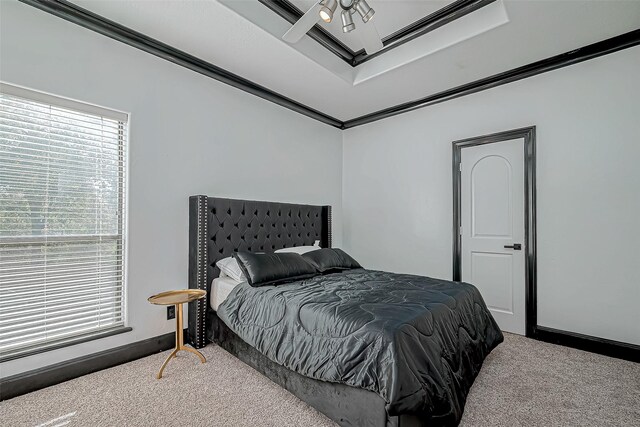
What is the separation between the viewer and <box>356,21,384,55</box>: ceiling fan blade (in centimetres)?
204

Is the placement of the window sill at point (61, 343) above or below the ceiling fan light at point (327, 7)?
below

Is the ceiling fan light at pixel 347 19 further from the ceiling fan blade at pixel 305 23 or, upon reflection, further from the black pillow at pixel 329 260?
the black pillow at pixel 329 260

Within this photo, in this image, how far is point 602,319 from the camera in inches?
104

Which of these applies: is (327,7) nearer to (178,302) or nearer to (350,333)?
(350,333)

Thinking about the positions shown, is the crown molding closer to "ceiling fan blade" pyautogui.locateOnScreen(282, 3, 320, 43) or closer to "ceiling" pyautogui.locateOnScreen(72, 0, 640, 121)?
"ceiling" pyautogui.locateOnScreen(72, 0, 640, 121)

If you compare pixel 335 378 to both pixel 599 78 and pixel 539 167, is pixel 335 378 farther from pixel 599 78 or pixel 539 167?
pixel 599 78

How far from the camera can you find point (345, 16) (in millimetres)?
2057

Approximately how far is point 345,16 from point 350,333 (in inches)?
81.2

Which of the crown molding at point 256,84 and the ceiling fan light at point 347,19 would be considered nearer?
the ceiling fan light at point 347,19

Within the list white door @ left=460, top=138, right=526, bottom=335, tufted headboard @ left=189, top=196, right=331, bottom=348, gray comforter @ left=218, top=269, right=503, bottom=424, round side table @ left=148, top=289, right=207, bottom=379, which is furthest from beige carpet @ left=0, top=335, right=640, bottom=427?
white door @ left=460, top=138, right=526, bottom=335

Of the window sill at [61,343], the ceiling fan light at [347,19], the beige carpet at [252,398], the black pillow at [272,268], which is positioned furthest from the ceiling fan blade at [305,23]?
the window sill at [61,343]

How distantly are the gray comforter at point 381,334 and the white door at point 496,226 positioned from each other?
909 mm

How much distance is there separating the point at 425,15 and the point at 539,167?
1.85 m

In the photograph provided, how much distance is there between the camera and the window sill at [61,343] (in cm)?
194
